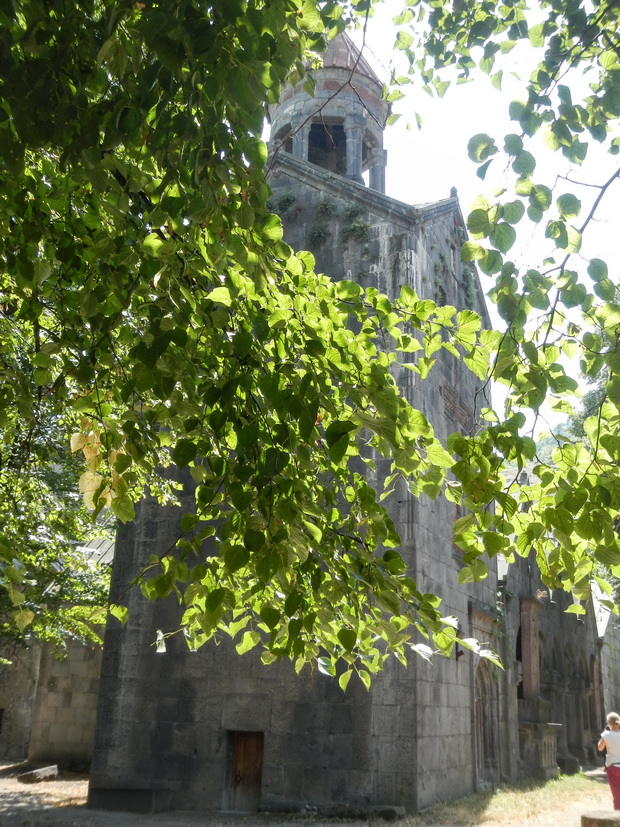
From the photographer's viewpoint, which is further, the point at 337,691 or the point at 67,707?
the point at 67,707

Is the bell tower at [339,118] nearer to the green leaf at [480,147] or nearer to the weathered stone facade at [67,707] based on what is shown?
the weathered stone facade at [67,707]

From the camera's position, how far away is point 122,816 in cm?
1073

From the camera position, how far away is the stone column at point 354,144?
16098mm

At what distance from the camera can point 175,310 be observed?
12.0 feet

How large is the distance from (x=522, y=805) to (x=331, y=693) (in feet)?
14.3

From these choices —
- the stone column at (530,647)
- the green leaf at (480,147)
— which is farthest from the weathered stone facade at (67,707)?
the green leaf at (480,147)

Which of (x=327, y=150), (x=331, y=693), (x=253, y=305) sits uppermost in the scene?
(x=327, y=150)

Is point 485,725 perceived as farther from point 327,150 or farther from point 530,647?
point 327,150

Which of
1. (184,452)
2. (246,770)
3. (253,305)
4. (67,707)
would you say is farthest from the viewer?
(67,707)

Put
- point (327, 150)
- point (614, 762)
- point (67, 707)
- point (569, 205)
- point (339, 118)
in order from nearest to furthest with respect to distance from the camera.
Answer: point (569, 205)
point (614, 762)
point (67, 707)
point (339, 118)
point (327, 150)

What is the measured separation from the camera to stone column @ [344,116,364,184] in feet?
52.8

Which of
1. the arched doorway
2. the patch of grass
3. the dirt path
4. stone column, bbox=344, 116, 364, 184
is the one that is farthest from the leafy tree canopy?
stone column, bbox=344, 116, 364, 184

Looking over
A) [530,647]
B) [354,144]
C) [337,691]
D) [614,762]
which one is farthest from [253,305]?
[530,647]

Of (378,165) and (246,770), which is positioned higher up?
(378,165)
